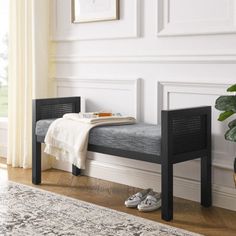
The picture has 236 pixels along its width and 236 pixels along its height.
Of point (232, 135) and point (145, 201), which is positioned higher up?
point (232, 135)

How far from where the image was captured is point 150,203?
3061 mm

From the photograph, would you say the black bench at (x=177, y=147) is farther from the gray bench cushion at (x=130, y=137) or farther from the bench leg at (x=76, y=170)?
the bench leg at (x=76, y=170)

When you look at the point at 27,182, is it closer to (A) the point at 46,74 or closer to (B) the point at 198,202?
(A) the point at 46,74

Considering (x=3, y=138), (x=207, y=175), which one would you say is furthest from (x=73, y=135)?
A: (x=3, y=138)

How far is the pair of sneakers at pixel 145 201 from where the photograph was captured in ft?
9.98

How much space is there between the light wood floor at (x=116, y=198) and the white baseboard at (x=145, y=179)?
52 millimetres

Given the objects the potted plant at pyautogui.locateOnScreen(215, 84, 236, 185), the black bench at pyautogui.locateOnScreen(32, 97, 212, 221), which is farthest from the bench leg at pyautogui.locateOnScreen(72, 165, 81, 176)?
the potted plant at pyautogui.locateOnScreen(215, 84, 236, 185)

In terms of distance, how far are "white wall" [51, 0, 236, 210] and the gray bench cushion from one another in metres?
0.34

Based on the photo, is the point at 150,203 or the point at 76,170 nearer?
the point at 150,203

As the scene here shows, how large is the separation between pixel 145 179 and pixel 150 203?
1.67 feet

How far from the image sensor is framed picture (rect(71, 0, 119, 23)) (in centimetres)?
367

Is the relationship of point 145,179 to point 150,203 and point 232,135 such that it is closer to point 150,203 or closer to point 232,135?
point 150,203

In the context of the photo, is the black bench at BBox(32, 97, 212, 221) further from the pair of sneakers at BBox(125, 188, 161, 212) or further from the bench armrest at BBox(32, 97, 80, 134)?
the bench armrest at BBox(32, 97, 80, 134)

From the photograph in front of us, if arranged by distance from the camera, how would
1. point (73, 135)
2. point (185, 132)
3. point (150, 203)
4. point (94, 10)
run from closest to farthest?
point (185, 132) < point (150, 203) < point (73, 135) < point (94, 10)
